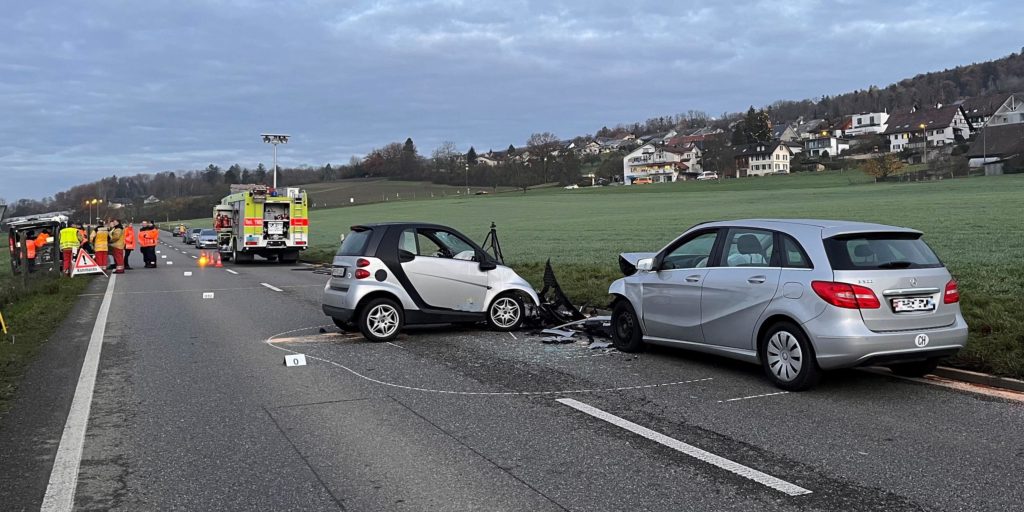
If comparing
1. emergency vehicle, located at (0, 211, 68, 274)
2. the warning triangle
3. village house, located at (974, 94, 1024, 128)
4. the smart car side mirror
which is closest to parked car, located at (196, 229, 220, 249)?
emergency vehicle, located at (0, 211, 68, 274)

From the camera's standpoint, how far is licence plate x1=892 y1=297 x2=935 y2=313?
699cm

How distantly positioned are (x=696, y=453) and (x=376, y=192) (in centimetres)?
11833

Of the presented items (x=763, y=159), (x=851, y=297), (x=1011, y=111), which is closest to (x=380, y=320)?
(x=851, y=297)

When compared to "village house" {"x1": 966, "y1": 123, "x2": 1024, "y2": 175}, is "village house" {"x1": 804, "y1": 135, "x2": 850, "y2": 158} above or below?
above

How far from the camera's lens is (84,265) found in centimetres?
2473

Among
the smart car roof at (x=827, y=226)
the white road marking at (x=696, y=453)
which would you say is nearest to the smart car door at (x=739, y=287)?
the smart car roof at (x=827, y=226)

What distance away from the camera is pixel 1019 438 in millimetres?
5742

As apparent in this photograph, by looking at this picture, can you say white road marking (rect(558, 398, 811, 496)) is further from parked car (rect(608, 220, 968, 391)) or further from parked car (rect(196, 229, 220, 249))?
parked car (rect(196, 229, 220, 249))

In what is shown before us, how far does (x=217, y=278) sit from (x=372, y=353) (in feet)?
49.5

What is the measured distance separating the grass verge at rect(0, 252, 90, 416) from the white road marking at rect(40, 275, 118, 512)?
59 centimetres

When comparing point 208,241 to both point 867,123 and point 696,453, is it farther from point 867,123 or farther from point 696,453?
point 867,123

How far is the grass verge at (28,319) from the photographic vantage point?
8.70m

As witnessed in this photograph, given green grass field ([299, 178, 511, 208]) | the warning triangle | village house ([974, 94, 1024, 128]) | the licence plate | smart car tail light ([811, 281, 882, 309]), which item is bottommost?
the warning triangle

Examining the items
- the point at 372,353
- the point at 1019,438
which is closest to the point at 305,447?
the point at 372,353
